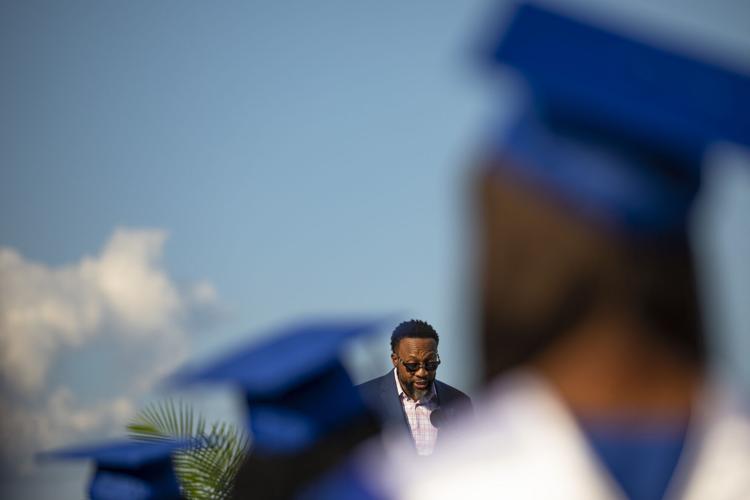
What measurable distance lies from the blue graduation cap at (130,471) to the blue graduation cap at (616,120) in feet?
7.19

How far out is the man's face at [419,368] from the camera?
3824 mm

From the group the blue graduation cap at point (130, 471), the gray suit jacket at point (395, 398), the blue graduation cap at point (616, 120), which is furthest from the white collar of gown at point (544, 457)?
the gray suit jacket at point (395, 398)

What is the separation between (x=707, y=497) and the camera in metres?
0.84

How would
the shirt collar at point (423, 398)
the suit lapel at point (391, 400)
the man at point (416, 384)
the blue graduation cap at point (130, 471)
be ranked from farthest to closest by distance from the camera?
the shirt collar at point (423, 398)
the man at point (416, 384)
the suit lapel at point (391, 400)
the blue graduation cap at point (130, 471)

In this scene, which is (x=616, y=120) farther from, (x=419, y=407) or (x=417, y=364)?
(x=419, y=407)

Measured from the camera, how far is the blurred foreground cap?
5.62ft

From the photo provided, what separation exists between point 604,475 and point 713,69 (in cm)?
49

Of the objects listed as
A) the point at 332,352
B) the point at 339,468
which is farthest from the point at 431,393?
the point at 339,468

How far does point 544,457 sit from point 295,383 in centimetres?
118

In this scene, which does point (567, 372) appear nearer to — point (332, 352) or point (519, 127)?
point (519, 127)

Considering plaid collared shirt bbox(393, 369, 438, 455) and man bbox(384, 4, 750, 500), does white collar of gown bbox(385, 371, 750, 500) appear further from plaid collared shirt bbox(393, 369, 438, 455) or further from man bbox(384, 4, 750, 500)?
plaid collared shirt bbox(393, 369, 438, 455)

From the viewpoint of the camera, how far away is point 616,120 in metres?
0.89

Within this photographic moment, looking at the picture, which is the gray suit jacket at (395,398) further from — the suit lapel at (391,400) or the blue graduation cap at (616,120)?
the blue graduation cap at (616,120)

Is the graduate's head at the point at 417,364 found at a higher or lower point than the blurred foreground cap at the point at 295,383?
higher
